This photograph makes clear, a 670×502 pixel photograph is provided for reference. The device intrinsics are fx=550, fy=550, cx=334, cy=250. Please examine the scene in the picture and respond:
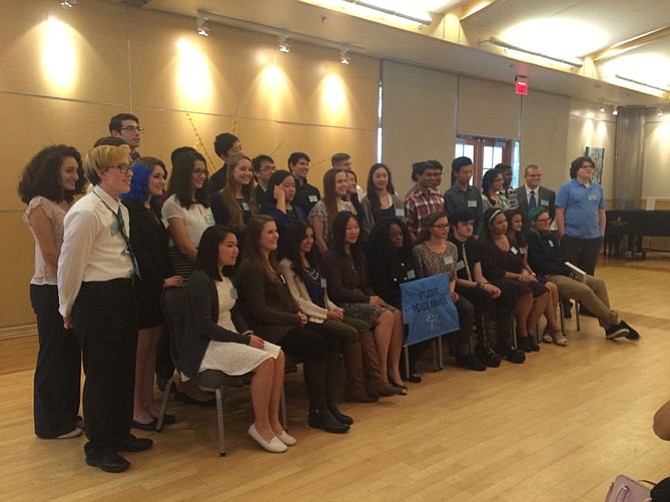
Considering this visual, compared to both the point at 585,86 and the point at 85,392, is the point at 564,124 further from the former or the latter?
the point at 85,392

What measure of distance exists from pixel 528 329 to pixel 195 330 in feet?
10.9

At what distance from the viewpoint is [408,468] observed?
281 centimetres

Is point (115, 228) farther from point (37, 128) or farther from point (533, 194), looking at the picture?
point (533, 194)

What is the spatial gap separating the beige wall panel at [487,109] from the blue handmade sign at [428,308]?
560 cm

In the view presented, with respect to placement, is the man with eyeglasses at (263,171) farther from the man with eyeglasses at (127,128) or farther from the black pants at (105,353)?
the black pants at (105,353)

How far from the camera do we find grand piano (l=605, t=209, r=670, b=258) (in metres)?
10.7

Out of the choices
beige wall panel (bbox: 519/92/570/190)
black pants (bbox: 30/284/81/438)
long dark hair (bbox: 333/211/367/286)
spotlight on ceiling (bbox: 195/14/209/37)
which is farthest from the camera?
beige wall panel (bbox: 519/92/570/190)

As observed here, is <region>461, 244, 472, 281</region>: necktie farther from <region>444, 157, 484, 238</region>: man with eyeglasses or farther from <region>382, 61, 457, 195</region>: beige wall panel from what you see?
<region>382, 61, 457, 195</region>: beige wall panel

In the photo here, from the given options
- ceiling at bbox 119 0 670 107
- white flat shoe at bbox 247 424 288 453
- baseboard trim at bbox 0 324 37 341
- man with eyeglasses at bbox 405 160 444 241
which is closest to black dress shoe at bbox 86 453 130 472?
white flat shoe at bbox 247 424 288 453

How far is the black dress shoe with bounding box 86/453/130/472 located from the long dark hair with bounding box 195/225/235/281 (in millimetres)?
1028

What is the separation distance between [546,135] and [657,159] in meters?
3.82

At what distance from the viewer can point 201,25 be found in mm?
6016

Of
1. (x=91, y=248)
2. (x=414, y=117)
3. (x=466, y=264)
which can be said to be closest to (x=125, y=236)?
(x=91, y=248)

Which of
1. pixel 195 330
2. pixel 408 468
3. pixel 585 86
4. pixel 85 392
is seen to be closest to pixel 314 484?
pixel 408 468
